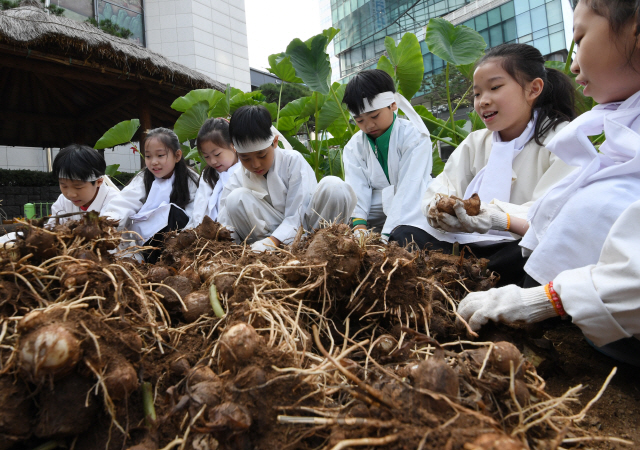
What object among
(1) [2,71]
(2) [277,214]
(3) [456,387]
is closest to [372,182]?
(2) [277,214]

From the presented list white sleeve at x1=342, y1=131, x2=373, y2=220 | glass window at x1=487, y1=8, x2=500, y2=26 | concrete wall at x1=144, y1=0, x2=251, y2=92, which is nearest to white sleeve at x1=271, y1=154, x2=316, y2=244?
white sleeve at x1=342, y1=131, x2=373, y2=220

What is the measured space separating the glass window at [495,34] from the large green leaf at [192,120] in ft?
68.4

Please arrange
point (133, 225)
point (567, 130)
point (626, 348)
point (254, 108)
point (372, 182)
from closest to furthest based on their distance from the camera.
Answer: point (626, 348), point (567, 130), point (254, 108), point (372, 182), point (133, 225)

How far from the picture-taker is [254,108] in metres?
2.33

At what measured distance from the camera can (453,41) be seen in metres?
3.68

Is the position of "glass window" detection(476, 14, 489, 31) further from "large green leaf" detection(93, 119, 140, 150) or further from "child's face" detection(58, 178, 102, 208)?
"child's face" detection(58, 178, 102, 208)

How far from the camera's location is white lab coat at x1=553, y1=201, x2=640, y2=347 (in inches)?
35.5

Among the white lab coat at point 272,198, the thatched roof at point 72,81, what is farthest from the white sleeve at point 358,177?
the thatched roof at point 72,81

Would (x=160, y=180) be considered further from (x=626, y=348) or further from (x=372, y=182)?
(x=626, y=348)

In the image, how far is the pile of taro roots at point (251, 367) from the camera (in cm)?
69

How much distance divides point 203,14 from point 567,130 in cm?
1616

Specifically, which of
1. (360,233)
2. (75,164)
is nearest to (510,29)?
(75,164)

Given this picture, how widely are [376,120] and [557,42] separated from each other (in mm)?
20804

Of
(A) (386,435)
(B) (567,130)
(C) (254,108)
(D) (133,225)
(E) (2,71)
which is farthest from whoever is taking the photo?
(E) (2,71)
